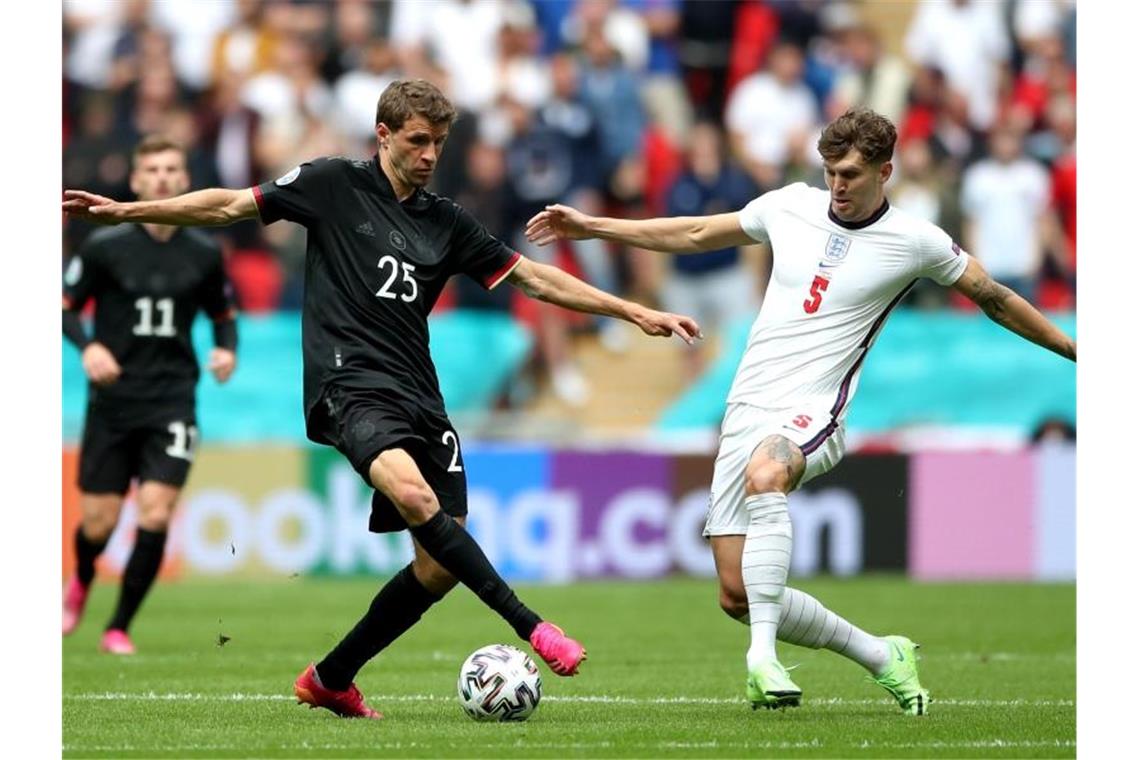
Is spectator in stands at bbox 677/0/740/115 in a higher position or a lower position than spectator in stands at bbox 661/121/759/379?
higher

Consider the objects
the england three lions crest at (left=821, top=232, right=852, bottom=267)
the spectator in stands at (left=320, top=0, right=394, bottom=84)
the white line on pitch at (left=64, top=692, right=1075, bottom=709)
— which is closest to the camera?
the england three lions crest at (left=821, top=232, right=852, bottom=267)

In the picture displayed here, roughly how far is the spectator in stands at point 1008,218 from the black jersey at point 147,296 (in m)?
9.70

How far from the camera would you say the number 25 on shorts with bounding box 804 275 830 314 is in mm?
9328

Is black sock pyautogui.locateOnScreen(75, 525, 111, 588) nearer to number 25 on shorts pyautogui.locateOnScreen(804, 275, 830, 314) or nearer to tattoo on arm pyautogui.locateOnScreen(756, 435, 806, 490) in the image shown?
tattoo on arm pyautogui.locateOnScreen(756, 435, 806, 490)

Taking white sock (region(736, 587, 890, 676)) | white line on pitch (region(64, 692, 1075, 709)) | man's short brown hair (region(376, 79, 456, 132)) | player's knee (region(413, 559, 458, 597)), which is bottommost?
white line on pitch (region(64, 692, 1075, 709))

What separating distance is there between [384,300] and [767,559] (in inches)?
79.5

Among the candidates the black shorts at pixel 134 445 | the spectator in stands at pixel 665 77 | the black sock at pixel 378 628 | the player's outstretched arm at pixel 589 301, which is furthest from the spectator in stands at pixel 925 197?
the black sock at pixel 378 628

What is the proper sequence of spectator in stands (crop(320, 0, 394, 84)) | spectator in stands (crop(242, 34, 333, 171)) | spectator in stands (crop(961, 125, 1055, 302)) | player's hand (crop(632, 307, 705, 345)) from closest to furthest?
player's hand (crop(632, 307, 705, 345)) < spectator in stands (crop(961, 125, 1055, 302)) < spectator in stands (crop(242, 34, 333, 171)) < spectator in stands (crop(320, 0, 394, 84))

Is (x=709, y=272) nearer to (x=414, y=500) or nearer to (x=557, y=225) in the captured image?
(x=557, y=225)

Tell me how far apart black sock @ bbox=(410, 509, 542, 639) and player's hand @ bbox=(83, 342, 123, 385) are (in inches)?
178

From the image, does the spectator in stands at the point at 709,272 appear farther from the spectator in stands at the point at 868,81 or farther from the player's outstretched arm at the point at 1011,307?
the player's outstretched arm at the point at 1011,307

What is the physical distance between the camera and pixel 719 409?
19.8m

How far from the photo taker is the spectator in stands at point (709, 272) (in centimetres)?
2020

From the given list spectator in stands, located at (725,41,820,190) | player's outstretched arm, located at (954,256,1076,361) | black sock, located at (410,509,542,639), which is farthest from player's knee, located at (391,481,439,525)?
→ spectator in stands, located at (725,41,820,190)
